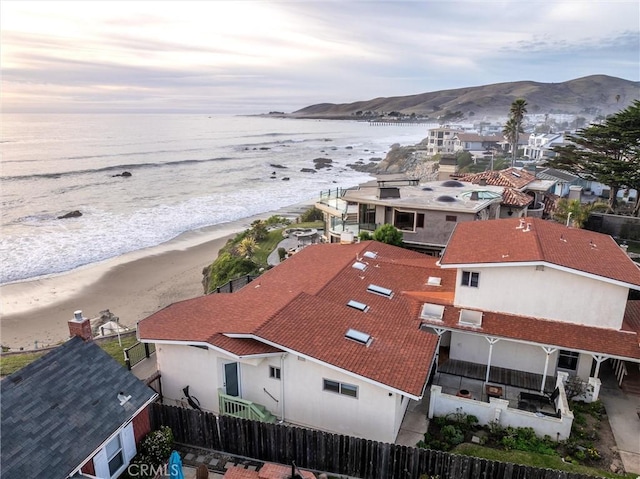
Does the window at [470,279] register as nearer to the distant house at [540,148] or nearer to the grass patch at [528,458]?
the grass patch at [528,458]

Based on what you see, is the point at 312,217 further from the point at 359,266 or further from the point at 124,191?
the point at 124,191

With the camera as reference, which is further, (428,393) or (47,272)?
(47,272)

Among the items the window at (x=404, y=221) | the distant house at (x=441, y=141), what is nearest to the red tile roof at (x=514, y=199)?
the window at (x=404, y=221)

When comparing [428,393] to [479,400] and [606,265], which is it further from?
[606,265]

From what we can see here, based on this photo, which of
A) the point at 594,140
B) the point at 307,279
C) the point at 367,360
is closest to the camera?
the point at 367,360

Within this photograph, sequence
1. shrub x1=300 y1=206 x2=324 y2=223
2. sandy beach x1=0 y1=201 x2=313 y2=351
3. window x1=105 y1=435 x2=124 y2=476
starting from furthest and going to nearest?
shrub x1=300 y1=206 x2=324 y2=223 < sandy beach x1=0 y1=201 x2=313 y2=351 < window x1=105 y1=435 x2=124 y2=476

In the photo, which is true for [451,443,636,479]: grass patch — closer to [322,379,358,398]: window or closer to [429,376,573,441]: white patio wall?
[429,376,573,441]: white patio wall

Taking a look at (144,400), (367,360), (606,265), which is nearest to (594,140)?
(606,265)

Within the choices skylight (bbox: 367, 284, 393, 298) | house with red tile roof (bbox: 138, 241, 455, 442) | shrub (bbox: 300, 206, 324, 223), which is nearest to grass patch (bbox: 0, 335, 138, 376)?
house with red tile roof (bbox: 138, 241, 455, 442)
